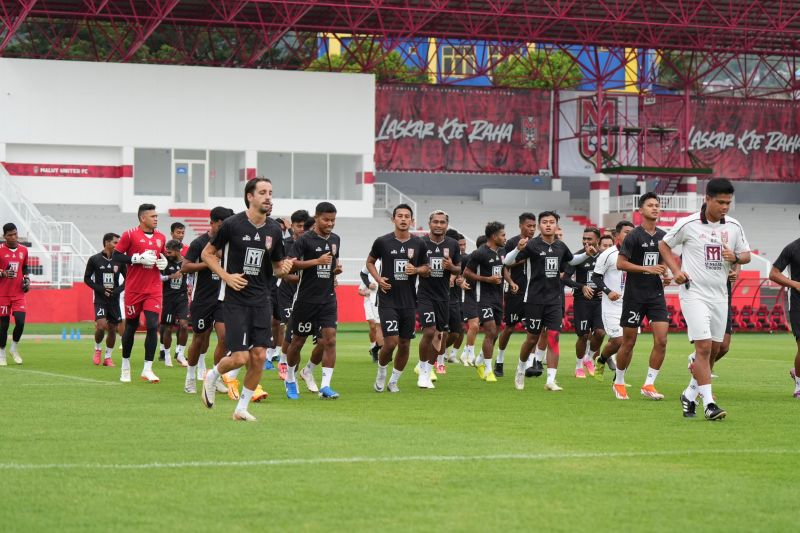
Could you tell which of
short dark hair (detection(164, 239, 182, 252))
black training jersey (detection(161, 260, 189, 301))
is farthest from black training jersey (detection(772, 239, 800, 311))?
black training jersey (detection(161, 260, 189, 301))

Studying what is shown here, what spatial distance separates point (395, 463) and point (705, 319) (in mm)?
4619

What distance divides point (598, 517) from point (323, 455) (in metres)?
2.91

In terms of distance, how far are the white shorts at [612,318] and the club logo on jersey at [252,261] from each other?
717 cm

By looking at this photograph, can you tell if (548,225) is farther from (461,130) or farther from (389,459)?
(461,130)

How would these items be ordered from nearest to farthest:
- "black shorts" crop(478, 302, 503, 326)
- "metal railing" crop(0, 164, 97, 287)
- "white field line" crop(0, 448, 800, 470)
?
"white field line" crop(0, 448, 800, 470) < "black shorts" crop(478, 302, 503, 326) < "metal railing" crop(0, 164, 97, 287)

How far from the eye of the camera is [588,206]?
216 ft

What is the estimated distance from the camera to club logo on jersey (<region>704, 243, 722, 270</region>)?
1310 cm

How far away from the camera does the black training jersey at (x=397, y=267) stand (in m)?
16.1

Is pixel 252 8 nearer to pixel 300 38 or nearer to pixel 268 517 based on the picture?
pixel 300 38

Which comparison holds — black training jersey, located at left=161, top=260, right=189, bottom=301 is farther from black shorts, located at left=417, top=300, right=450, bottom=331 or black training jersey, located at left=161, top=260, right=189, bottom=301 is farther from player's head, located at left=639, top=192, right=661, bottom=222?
player's head, located at left=639, top=192, right=661, bottom=222

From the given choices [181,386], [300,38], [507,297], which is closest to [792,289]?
[507,297]

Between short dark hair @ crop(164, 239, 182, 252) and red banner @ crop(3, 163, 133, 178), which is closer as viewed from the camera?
short dark hair @ crop(164, 239, 182, 252)

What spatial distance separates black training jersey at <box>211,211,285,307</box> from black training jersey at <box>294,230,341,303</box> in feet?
8.84

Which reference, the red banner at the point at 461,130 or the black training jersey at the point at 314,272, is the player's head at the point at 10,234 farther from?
the red banner at the point at 461,130
